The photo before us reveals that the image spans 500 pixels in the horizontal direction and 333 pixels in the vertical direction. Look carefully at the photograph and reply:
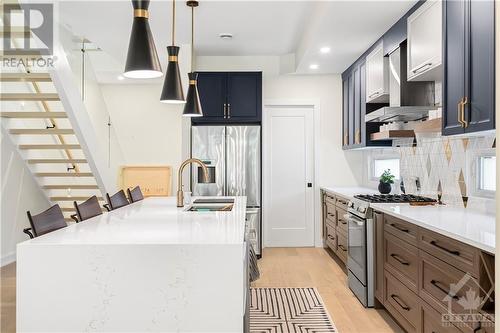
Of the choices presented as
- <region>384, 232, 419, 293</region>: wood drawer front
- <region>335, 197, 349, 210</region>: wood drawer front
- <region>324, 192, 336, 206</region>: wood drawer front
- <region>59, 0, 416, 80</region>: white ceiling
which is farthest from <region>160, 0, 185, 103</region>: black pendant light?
<region>324, 192, 336, 206</region>: wood drawer front

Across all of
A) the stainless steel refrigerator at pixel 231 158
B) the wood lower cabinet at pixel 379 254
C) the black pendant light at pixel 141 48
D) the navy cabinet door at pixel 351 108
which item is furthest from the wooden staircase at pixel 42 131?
the navy cabinet door at pixel 351 108

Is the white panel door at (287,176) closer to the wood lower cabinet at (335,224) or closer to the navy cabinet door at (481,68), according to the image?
the wood lower cabinet at (335,224)

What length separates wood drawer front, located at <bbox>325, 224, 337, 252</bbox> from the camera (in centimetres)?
519

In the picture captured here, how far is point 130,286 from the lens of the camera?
1.82m

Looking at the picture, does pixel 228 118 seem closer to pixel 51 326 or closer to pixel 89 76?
pixel 89 76

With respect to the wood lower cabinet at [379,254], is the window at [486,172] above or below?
above

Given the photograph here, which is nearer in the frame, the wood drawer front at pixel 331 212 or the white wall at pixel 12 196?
the white wall at pixel 12 196

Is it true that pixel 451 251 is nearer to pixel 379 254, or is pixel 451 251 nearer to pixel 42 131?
pixel 379 254

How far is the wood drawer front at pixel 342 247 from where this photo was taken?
15.2ft

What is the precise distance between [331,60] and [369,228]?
2.46 meters

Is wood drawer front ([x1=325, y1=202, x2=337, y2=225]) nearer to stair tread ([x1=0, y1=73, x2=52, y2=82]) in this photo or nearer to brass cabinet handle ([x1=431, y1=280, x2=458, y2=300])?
brass cabinet handle ([x1=431, y1=280, x2=458, y2=300])

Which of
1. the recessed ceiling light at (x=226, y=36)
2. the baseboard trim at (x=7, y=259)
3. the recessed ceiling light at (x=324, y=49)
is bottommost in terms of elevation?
the baseboard trim at (x=7, y=259)

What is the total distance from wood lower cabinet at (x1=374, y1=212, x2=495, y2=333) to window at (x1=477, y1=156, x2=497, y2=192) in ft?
2.23

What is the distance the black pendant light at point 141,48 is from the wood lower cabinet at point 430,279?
5.66 ft
